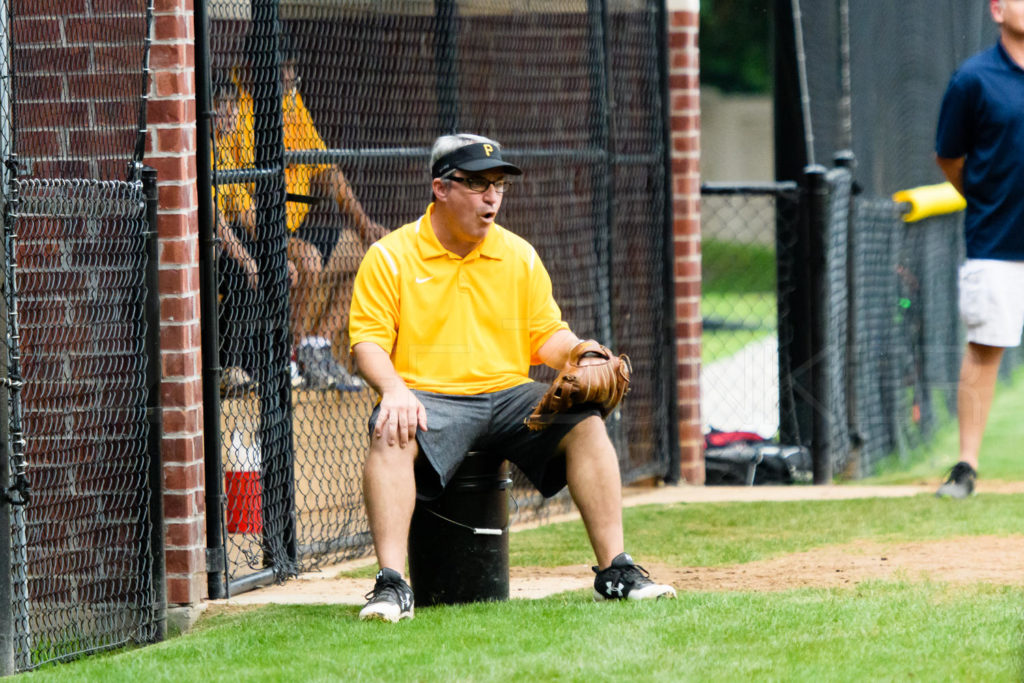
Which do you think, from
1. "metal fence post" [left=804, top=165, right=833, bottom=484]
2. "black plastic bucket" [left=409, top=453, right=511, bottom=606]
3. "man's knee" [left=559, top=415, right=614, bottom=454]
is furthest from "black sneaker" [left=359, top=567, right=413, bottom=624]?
"metal fence post" [left=804, top=165, right=833, bottom=484]

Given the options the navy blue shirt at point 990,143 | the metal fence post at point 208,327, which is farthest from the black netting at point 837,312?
the metal fence post at point 208,327

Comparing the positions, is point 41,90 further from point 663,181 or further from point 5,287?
point 663,181

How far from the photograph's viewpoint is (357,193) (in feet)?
21.9

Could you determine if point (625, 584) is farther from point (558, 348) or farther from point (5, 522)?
point (5, 522)

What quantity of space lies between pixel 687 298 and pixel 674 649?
4.39 metres

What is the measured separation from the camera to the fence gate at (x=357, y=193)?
572 cm

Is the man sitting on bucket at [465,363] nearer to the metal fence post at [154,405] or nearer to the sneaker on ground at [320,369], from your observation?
the metal fence post at [154,405]

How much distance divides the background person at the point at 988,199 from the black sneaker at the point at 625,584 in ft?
8.74

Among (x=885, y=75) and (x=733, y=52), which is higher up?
(x=733, y=52)

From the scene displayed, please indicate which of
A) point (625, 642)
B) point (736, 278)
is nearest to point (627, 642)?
point (625, 642)

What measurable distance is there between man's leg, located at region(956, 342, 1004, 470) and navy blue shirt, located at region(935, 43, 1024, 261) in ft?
1.41

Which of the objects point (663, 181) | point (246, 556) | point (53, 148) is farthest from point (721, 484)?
point (53, 148)

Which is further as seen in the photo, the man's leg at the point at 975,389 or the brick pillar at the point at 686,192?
the brick pillar at the point at 686,192

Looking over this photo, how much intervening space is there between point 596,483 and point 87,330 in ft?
5.53
